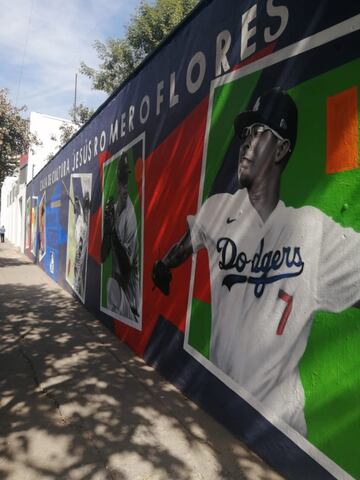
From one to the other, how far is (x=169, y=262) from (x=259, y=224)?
166 cm

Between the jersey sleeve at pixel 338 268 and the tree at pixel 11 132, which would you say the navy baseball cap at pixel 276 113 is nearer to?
the jersey sleeve at pixel 338 268

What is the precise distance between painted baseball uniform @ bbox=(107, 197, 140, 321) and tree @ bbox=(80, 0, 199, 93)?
48.9 ft

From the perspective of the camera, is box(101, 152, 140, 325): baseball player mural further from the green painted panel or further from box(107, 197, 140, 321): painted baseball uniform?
the green painted panel

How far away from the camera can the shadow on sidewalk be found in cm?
298

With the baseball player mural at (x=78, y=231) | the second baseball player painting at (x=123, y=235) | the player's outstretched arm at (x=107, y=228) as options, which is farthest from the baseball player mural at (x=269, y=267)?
the baseball player mural at (x=78, y=231)

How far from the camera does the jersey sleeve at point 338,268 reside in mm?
2379

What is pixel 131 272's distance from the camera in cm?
586

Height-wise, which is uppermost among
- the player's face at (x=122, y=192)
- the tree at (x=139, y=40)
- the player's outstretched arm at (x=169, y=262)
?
the tree at (x=139, y=40)

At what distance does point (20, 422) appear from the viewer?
3.62 m

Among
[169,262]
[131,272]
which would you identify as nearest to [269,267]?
[169,262]

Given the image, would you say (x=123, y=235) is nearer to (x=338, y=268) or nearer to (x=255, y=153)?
(x=255, y=153)

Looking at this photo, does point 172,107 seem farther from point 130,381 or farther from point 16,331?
point 16,331

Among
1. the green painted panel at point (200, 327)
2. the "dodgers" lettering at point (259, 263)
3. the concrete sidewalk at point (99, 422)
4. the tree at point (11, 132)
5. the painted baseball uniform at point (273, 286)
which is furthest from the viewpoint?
the tree at point (11, 132)

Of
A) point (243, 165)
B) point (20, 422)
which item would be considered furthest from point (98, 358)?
point (243, 165)
